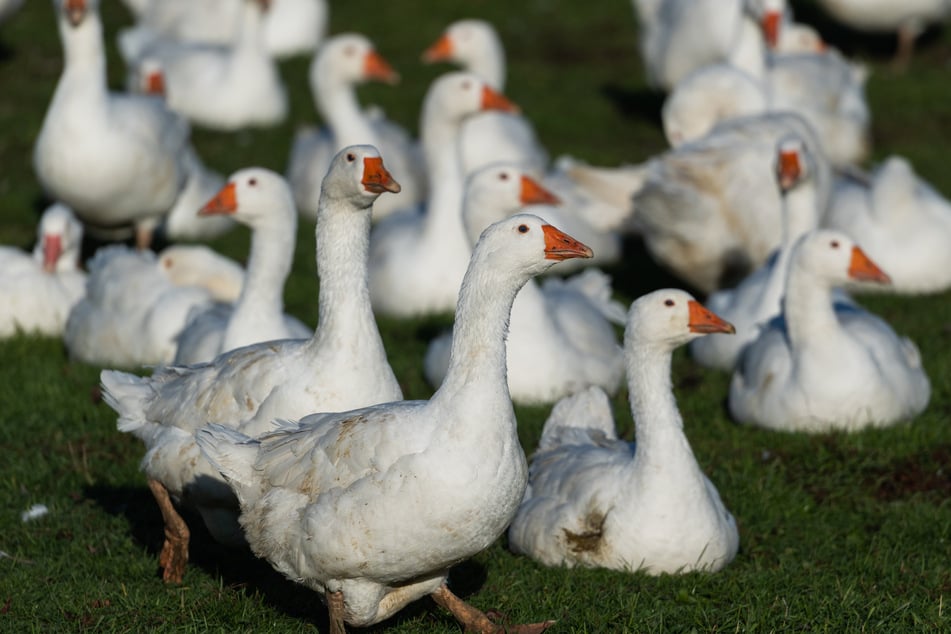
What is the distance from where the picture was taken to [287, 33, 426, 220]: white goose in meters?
15.3

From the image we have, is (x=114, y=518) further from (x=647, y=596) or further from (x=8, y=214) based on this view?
(x=8, y=214)

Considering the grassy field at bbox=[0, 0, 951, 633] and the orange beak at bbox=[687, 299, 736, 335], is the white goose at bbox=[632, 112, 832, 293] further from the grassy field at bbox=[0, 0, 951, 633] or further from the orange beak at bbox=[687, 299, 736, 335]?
the orange beak at bbox=[687, 299, 736, 335]

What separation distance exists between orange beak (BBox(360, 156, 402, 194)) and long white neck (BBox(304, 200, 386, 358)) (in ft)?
1.18

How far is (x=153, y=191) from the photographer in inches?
504

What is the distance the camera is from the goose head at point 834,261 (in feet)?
30.3

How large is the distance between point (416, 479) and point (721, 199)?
23.6 ft

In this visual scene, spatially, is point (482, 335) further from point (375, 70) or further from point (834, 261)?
point (375, 70)

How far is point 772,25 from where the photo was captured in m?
15.4

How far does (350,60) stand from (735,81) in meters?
3.99

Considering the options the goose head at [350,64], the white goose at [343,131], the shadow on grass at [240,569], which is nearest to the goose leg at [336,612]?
the shadow on grass at [240,569]

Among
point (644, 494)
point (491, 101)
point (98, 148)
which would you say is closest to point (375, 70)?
point (491, 101)

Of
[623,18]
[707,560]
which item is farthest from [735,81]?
[623,18]

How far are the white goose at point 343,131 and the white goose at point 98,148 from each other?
2484 mm

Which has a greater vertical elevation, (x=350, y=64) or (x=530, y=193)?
(x=530, y=193)
